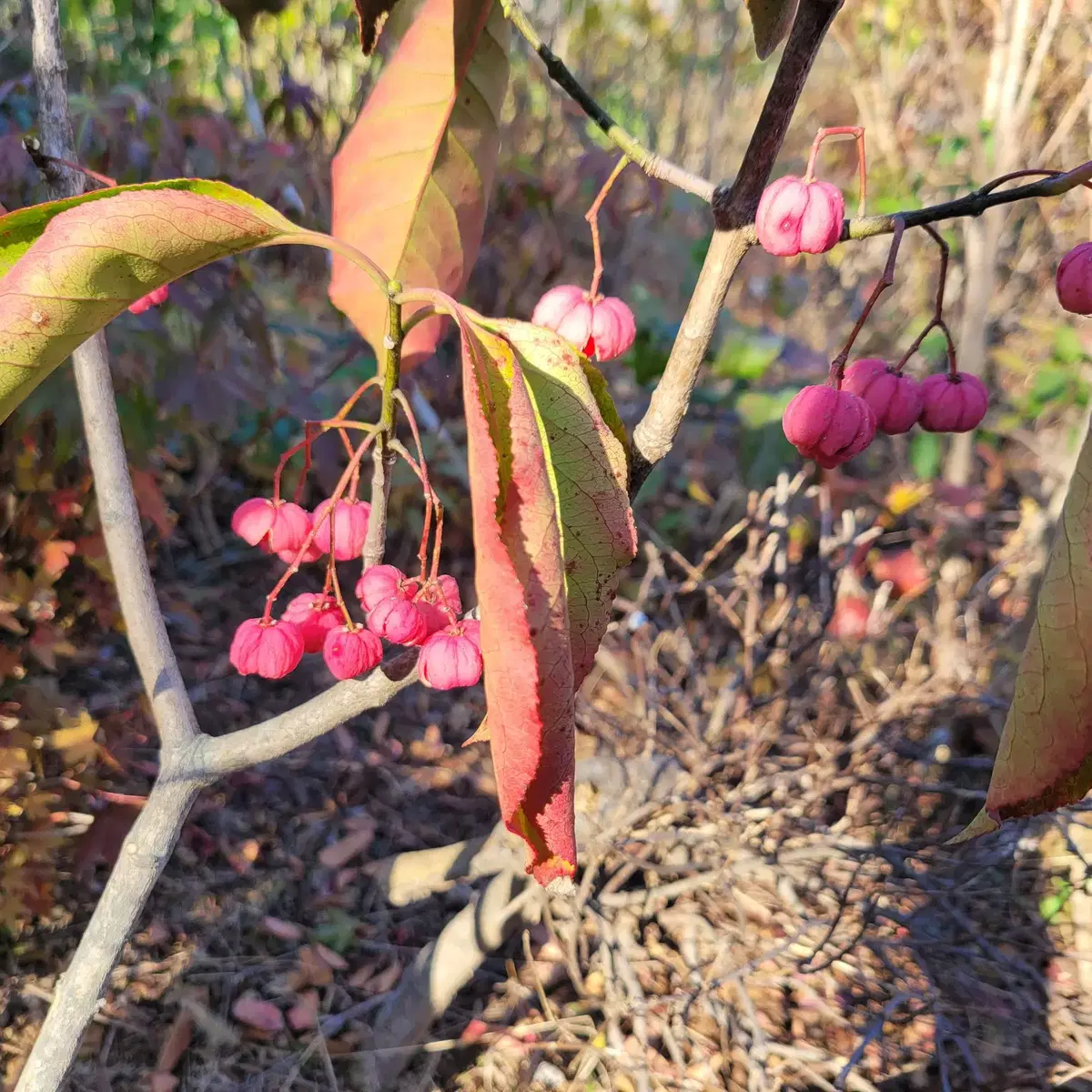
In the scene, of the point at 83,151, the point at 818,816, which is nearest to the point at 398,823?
the point at 818,816

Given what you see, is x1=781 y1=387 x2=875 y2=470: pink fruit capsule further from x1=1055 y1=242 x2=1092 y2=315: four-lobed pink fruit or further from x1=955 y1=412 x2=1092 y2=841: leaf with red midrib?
x1=955 y1=412 x2=1092 y2=841: leaf with red midrib

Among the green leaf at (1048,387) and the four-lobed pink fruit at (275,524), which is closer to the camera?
the four-lobed pink fruit at (275,524)

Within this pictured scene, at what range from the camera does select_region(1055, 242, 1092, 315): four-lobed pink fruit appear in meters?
0.61

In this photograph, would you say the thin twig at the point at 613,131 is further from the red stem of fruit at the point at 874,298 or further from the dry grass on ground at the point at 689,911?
the dry grass on ground at the point at 689,911

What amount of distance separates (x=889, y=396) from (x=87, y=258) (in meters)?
0.63

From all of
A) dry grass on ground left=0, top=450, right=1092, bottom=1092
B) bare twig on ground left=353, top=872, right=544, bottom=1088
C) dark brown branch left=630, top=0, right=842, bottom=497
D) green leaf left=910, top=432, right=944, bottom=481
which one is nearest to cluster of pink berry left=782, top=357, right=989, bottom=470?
dark brown branch left=630, top=0, right=842, bottom=497

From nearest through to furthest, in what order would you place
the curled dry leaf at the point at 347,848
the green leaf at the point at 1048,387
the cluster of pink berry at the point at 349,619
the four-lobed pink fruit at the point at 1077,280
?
the four-lobed pink fruit at the point at 1077,280 < the cluster of pink berry at the point at 349,619 < the curled dry leaf at the point at 347,848 < the green leaf at the point at 1048,387

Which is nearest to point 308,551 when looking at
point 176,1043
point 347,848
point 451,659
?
point 451,659

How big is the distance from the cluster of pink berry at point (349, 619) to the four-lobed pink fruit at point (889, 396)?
1.29ft

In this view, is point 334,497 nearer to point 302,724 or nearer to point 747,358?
point 302,724

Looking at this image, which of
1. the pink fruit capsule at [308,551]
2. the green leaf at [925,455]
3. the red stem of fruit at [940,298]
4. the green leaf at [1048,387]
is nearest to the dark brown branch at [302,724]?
the pink fruit capsule at [308,551]

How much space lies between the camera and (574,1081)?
5.62 feet

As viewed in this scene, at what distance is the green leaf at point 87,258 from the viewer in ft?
1.46

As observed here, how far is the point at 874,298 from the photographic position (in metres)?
0.54
